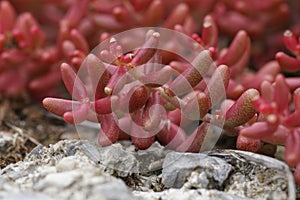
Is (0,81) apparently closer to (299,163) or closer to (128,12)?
(128,12)

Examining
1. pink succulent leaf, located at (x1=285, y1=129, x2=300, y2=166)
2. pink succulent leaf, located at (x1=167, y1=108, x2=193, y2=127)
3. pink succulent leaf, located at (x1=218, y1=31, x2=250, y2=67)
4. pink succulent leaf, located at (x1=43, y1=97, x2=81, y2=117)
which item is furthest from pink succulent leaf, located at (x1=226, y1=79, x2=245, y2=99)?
pink succulent leaf, located at (x1=43, y1=97, x2=81, y2=117)

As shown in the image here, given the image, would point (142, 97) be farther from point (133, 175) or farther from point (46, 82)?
point (46, 82)

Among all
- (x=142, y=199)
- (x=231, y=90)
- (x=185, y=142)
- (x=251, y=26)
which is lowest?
(x=142, y=199)

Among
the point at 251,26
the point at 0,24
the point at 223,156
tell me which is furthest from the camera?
the point at 251,26

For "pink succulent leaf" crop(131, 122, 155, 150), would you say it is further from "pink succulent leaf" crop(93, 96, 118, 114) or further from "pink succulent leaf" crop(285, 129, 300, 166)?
"pink succulent leaf" crop(285, 129, 300, 166)

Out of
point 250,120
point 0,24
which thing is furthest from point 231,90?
point 0,24

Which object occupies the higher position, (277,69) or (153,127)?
(277,69)

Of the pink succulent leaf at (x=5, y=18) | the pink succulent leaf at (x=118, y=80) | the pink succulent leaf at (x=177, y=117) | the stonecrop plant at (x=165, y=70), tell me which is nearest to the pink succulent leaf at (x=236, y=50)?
the stonecrop plant at (x=165, y=70)
